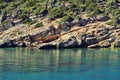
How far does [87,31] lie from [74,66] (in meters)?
44.2

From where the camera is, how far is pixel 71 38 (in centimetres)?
10138

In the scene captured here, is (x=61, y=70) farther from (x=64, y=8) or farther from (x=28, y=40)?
(x=64, y=8)

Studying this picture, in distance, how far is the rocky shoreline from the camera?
10081 cm

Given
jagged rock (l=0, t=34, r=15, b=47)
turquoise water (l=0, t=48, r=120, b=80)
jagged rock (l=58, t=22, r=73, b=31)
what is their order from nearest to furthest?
turquoise water (l=0, t=48, r=120, b=80) < jagged rock (l=0, t=34, r=15, b=47) < jagged rock (l=58, t=22, r=73, b=31)

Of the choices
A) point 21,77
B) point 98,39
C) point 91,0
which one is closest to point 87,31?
point 98,39

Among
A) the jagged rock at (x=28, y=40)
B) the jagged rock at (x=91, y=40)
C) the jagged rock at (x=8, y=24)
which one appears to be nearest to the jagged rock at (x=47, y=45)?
the jagged rock at (x=28, y=40)

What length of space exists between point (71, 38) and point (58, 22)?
969 centimetres

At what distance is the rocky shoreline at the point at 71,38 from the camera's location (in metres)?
101

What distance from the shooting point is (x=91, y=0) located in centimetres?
12362

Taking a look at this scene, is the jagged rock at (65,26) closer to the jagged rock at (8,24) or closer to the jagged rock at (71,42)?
the jagged rock at (71,42)

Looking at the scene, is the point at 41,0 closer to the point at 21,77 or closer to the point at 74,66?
the point at 74,66

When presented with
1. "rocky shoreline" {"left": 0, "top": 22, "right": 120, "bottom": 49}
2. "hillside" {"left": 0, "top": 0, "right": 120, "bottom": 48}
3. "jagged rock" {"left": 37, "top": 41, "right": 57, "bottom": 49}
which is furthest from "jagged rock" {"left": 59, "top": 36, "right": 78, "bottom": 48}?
"jagged rock" {"left": 37, "top": 41, "right": 57, "bottom": 49}

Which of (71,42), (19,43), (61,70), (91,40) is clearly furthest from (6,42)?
(61,70)

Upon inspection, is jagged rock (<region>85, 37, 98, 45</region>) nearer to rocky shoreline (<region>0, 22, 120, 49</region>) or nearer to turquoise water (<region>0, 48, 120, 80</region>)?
rocky shoreline (<region>0, 22, 120, 49</region>)
